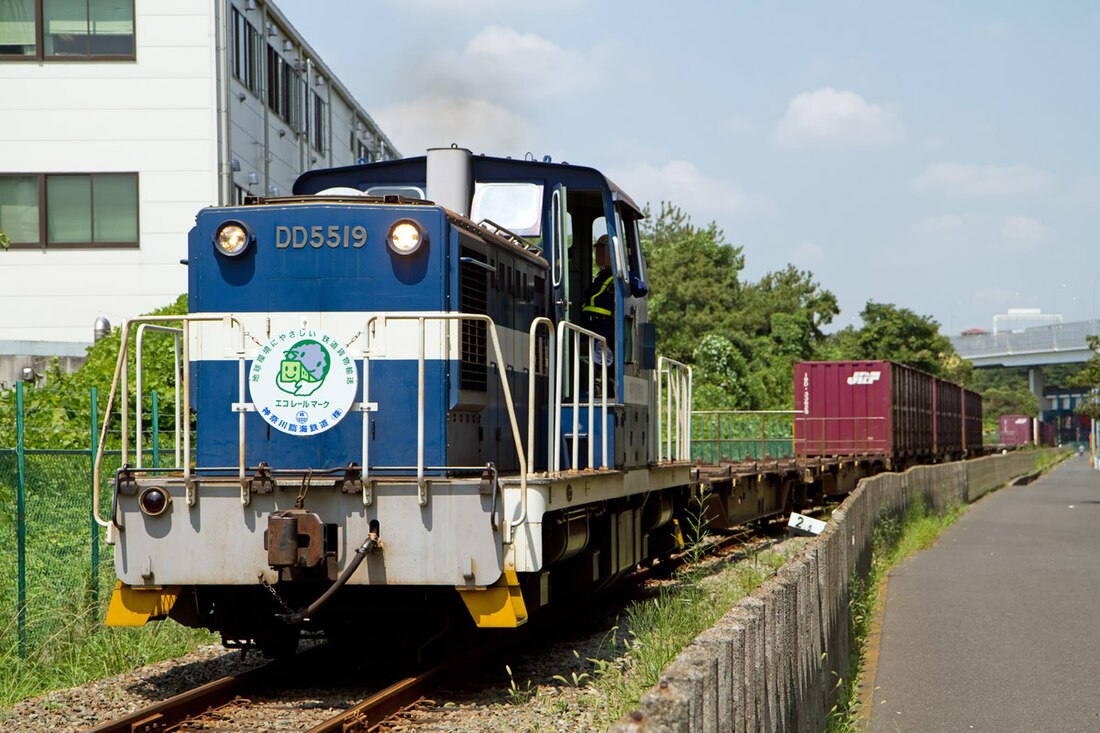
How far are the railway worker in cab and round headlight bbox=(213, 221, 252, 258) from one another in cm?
299

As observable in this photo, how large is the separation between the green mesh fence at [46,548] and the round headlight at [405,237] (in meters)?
2.22

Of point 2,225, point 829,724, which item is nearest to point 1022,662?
point 829,724

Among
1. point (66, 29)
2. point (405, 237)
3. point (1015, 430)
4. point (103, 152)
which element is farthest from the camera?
point (1015, 430)

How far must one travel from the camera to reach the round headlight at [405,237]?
773 centimetres

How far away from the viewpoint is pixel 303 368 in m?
7.62

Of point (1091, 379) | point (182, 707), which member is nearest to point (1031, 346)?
point (1091, 379)

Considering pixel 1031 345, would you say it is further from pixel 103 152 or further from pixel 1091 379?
pixel 103 152

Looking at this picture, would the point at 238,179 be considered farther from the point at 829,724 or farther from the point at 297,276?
the point at 829,724

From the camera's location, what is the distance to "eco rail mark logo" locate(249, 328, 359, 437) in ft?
24.9

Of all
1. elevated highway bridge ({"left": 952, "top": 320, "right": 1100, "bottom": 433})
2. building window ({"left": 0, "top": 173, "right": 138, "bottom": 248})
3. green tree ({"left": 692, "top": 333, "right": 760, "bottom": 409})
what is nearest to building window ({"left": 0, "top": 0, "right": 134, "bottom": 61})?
building window ({"left": 0, "top": 173, "right": 138, "bottom": 248})

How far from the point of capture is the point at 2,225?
21953mm

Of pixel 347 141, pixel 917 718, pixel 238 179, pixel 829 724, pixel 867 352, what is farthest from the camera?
pixel 867 352

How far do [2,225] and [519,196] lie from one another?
15.6 meters

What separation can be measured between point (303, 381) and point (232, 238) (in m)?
1.05
